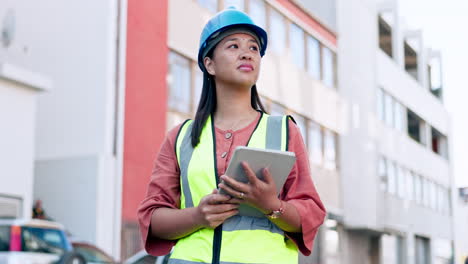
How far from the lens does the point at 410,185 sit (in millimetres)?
41844

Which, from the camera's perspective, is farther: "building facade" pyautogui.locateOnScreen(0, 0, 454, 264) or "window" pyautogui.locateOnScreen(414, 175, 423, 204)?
"window" pyautogui.locateOnScreen(414, 175, 423, 204)

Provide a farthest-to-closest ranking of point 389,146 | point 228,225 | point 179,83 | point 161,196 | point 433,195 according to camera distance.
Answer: point 433,195
point 389,146
point 179,83
point 161,196
point 228,225

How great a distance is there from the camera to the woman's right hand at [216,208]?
2395 mm

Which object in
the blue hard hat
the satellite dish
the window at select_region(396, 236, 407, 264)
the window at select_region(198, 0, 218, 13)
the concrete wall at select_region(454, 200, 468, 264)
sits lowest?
the blue hard hat

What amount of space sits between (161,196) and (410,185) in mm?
40443

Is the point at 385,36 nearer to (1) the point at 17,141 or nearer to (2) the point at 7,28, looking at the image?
(2) the point at 7,28

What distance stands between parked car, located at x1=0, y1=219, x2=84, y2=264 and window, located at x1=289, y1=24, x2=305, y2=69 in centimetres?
1733

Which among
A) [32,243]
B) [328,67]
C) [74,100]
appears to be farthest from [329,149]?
[32,243]

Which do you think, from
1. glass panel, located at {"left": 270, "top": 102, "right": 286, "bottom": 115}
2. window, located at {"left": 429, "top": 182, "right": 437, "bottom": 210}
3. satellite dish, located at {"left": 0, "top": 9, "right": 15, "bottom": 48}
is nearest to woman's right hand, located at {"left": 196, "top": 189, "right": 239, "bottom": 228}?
satellite dish, located at {"left": 0, "top": 9, "right": 15, "bottom": 48}

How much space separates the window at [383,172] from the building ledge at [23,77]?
2236cm

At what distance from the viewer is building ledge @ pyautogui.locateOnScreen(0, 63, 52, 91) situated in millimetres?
14953

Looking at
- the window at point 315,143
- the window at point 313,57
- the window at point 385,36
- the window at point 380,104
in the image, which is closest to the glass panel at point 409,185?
the window at point 380,104

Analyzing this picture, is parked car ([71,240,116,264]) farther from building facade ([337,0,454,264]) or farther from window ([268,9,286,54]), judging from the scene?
building facade ([337,0,454,264])

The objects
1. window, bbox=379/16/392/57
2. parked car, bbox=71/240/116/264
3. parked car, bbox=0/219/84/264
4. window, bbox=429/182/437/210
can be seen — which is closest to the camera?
parked car, bbox=0/219/84/264
